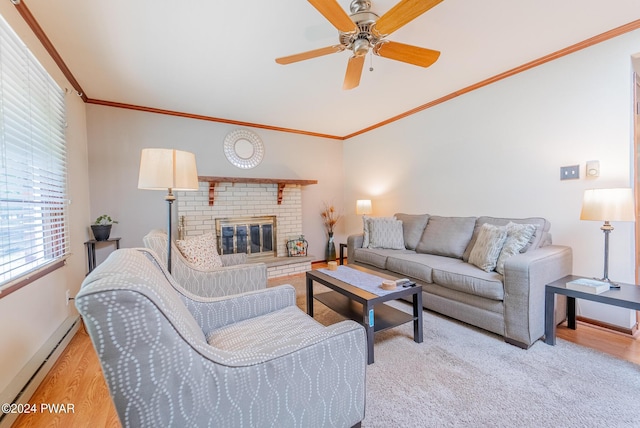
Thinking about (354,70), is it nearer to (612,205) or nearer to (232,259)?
(612,205)

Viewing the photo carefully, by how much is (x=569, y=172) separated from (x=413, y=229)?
1.61 meters

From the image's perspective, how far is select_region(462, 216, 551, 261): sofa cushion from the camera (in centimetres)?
234

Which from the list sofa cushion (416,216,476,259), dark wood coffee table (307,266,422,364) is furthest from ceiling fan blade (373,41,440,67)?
sofa cushion (416,216,476,259)

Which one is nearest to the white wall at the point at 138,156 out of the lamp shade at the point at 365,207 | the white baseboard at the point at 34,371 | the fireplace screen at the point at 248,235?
the fireplace screen at the point at 248,235

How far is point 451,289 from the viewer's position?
244 centimetres

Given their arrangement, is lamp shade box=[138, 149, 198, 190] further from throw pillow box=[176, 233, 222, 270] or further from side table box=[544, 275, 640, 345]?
side table box=[544, 275, 640, 345]

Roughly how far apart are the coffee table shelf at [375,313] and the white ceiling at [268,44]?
2203 mm

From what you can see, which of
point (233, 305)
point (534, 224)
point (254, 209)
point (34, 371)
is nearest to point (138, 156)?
point (254, 209)

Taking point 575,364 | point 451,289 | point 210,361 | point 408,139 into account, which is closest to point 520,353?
point 575,364

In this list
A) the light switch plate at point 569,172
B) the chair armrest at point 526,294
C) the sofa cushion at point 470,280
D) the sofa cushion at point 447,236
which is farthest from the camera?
the sofa cushion at point 447,236

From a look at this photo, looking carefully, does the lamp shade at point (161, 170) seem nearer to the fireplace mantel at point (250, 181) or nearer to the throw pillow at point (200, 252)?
the throw pillow at point (200, 252)

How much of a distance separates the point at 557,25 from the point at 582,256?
1.91m

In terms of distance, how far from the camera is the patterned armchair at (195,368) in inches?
26.6

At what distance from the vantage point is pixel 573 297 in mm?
2041
